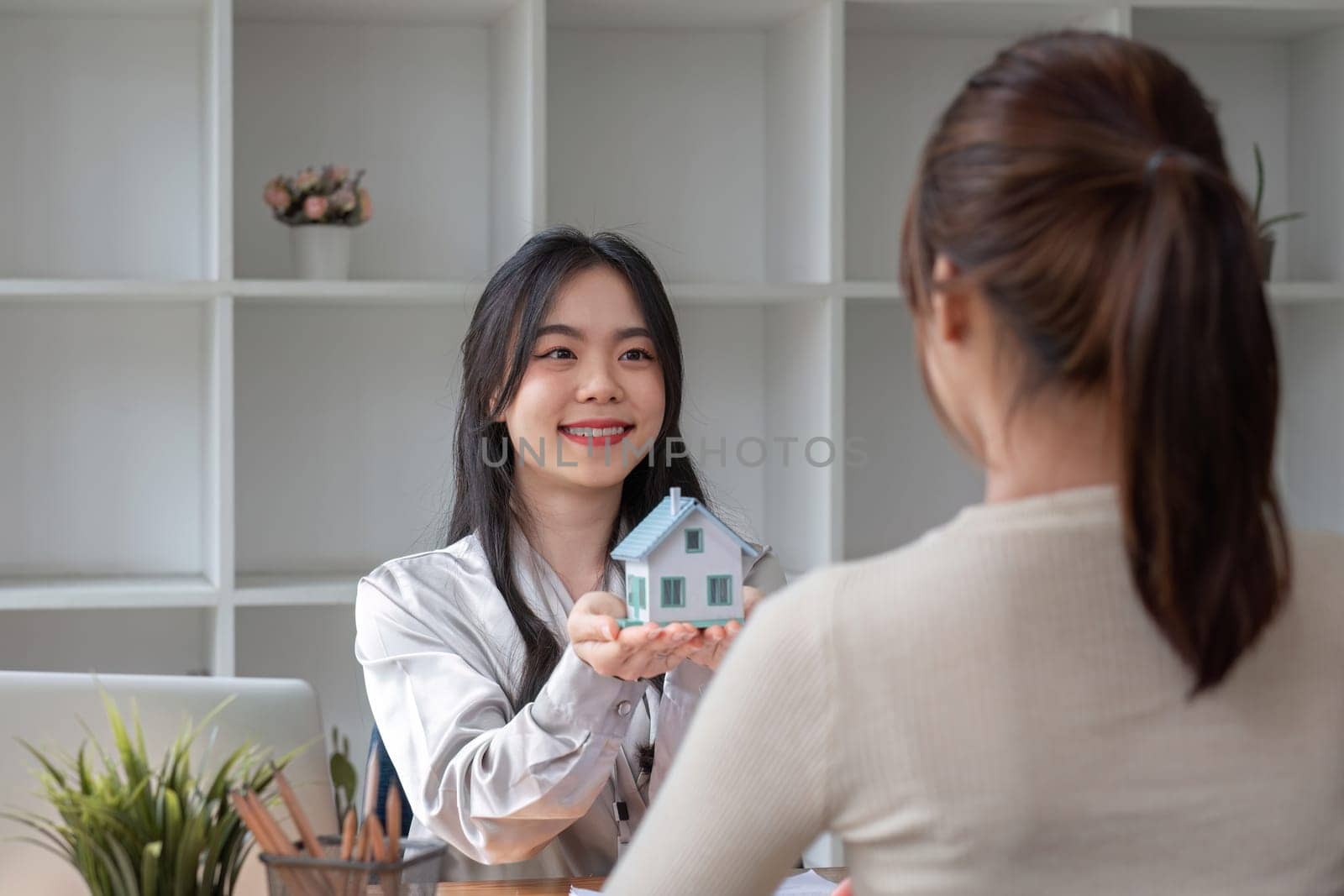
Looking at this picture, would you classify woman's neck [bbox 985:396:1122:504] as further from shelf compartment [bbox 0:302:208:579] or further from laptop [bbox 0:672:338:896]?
shelf compartment [bbox 0:302:208:579]

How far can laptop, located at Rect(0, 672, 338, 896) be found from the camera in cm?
132

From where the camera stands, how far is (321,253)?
256 centimetres

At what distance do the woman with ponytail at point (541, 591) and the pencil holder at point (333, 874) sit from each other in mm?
539

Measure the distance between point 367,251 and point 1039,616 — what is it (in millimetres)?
2317

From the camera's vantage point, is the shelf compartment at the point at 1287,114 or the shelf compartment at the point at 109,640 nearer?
the shelf compartment at the point at 109,640

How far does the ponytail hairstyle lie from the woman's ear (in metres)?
0.01

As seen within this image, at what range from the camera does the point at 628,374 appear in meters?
1.86

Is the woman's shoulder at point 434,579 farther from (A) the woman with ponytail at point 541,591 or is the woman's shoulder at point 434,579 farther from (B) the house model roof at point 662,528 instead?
(B) the house model roof at point 662,528

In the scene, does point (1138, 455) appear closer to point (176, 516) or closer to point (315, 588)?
point (315, 588)

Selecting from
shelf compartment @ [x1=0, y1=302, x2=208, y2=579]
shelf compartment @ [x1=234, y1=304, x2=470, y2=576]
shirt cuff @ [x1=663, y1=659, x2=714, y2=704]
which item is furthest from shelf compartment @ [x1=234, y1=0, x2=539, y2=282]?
shirt cuff @ [x1=663, y1=659, x2=714, y2=704]

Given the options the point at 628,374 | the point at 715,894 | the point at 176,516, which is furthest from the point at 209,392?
the point at 715,894

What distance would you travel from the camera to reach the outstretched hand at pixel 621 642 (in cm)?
142

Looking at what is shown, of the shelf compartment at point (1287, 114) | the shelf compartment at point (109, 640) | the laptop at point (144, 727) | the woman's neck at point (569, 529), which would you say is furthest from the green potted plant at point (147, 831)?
the shelf compartment at point (1287, 114)

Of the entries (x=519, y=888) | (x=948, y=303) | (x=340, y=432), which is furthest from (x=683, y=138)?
(x=948, y=303)
